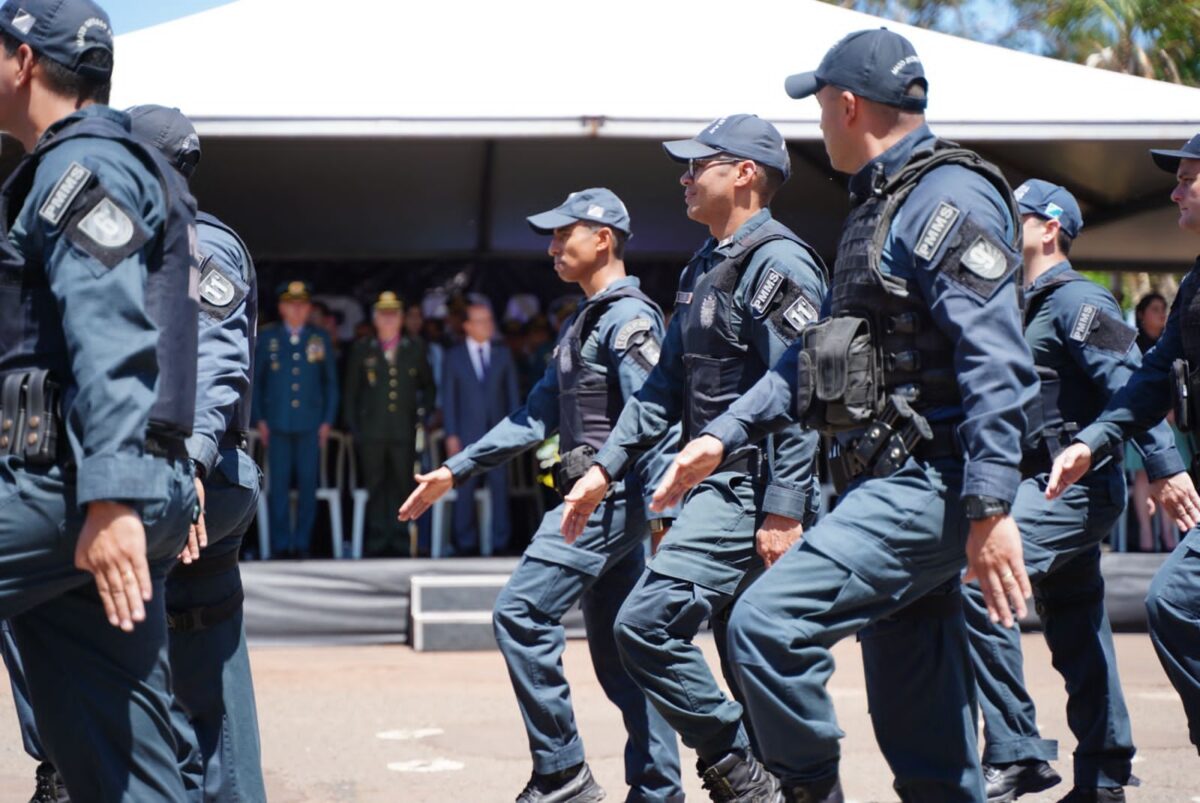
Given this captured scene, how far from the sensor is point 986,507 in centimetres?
323

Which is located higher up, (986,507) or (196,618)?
(986,507)

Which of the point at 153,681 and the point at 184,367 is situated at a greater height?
the point at 184,367

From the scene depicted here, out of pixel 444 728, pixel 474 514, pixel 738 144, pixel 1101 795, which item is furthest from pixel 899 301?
pixel 474 514

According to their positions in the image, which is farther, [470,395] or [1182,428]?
[470,395]

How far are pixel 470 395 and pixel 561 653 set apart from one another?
7.41 metres

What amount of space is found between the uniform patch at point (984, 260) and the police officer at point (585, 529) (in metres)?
2.02

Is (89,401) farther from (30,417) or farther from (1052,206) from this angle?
(1052,206)

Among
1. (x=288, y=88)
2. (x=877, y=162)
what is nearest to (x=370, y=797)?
(x=877, y=162)

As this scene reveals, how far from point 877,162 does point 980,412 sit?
74cm

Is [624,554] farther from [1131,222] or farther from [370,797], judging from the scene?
[1131,222]

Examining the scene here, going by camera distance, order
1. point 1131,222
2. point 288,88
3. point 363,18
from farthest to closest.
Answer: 1. point 1131,222
2. point 363,18
3. point 288,88

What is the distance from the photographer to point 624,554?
5449 mm

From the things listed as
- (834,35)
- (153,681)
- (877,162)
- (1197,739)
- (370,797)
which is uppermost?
(834,35)

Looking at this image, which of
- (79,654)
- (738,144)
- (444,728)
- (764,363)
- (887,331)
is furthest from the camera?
(444,728)
